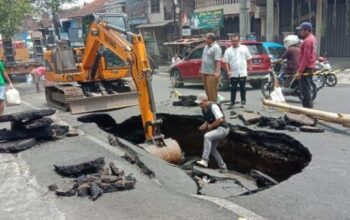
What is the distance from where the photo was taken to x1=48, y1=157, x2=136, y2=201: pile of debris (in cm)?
505

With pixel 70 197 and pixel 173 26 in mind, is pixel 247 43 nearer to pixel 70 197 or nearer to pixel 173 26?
pixel 70 197

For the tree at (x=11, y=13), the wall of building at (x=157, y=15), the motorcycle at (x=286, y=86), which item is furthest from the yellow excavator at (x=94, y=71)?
the wall of building at (x=157, y=15)

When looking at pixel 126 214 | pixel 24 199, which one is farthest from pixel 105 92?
pixel 126 214

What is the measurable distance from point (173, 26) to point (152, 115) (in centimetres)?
2652

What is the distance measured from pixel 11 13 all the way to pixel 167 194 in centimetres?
1556

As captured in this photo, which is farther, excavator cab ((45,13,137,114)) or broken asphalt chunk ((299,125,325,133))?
excavator cab ((45,13,137,114))

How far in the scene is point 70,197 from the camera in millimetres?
5004

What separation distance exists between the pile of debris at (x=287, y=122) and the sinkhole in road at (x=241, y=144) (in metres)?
0.31

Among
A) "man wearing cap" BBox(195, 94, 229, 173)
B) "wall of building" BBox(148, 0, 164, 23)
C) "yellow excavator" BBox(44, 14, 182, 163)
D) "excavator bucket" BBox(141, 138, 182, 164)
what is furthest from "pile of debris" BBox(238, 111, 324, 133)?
"wall of building" BBox(148, 0, 164, 23)

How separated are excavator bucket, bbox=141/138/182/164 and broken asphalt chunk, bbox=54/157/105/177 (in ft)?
5.60

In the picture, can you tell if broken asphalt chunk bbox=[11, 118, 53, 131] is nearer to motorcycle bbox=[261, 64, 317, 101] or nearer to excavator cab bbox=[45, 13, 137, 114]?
excavator cab bbox=[45, 13, 137, 114]

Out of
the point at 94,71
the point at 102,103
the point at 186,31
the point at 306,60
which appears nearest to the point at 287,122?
the point at 306,60

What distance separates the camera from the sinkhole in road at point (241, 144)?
290 inches

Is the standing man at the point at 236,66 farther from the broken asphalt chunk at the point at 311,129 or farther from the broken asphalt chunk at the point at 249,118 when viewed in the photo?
the broken asphalt chunk at the point at 311,129
